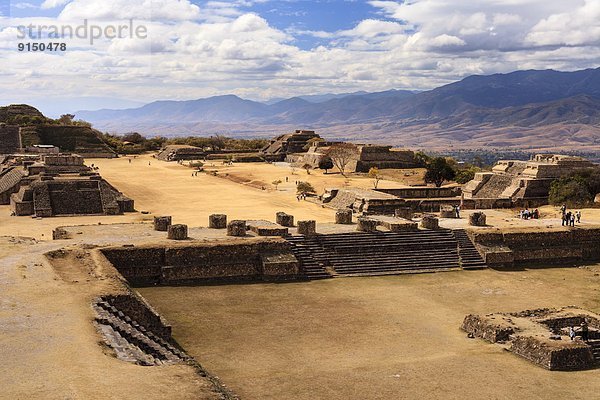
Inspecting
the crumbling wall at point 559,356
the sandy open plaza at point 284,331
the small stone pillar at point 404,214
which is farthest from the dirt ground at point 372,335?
the small stone pillar at point 404,214

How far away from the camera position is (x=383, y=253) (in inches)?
1220

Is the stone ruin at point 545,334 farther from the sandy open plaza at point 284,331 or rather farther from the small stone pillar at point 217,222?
the small stone pillar at point 217,222

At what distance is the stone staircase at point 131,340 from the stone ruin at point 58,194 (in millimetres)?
25448

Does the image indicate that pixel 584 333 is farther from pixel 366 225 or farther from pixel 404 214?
pixel 404 214

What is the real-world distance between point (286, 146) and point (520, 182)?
56.2 meters

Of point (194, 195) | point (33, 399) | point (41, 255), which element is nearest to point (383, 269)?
point (41, 255)

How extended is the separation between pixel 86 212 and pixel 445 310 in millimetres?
27404

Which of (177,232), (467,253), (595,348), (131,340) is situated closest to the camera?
(131,340)

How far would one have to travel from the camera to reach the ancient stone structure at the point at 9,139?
267 ft

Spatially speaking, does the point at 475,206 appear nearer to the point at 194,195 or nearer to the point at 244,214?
the point at 244,214

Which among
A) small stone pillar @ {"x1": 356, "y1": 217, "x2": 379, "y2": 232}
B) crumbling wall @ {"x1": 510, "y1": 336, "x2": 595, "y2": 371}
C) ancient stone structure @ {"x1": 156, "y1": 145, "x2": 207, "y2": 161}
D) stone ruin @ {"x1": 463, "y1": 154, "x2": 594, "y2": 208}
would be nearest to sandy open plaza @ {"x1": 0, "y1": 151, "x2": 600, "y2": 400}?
crumbling wall @ {"x1": 510, "y1": 336, "x2": 595, "y2": 371}

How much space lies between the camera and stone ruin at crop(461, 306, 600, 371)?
18875 mm

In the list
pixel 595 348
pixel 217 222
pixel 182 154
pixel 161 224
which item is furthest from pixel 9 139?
pixel 595 348

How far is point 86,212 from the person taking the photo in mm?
44375
